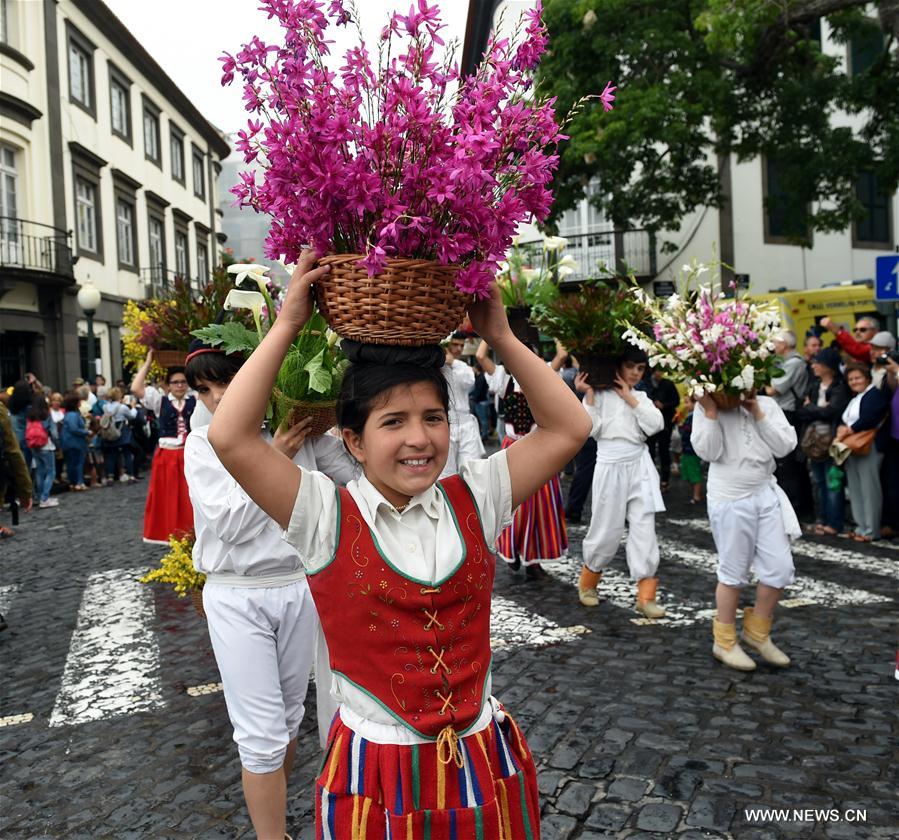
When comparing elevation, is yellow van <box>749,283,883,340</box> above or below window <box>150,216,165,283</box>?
below

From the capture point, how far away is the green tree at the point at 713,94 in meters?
14.0

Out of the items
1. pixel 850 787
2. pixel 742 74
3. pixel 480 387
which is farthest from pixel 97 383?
pixel 850 787

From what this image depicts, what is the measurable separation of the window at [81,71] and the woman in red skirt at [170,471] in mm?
19055

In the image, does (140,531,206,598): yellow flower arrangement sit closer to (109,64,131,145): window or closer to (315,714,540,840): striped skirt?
(315,714,540,840): striped skirt

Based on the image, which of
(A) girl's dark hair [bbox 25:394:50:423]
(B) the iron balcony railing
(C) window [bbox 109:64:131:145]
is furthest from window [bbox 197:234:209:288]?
(A) girl's dark hair [bbox 25:394:50:423]

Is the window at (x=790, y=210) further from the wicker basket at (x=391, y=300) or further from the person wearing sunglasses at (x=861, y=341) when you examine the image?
the wicker basket at (x=391, y=300)

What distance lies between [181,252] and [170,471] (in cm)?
2875

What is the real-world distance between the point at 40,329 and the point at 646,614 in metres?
20.5

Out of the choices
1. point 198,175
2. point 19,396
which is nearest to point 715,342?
point 19,396

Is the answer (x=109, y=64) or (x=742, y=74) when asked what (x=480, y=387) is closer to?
(x=742, y=74)

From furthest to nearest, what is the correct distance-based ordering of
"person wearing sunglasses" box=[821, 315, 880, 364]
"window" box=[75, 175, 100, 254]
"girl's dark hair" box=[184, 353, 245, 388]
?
"window" box=[75, 175, 100, 254], "person wearing sunglasses" box=[821, 315, 880, 364], "girl's dark hair" box=[184, 353, 245, 388]

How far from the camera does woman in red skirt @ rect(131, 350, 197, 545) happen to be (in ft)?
28.3

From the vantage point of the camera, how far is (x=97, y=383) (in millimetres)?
18922

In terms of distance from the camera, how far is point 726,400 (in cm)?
530
